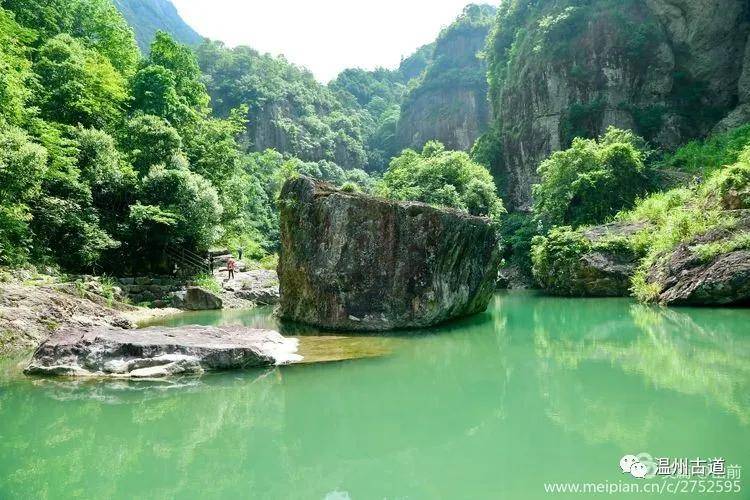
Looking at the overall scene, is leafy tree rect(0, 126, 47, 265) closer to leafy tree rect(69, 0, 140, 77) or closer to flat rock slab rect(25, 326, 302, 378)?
flat rock slab rect(25, 326, 302, 378)

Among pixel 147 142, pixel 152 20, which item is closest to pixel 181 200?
pixel 147 142

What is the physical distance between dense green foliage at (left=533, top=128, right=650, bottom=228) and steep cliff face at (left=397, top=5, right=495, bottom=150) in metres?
33.4

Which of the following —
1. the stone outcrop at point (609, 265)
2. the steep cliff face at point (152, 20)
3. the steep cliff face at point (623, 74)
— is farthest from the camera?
the steep cliff face at point (152, 20)

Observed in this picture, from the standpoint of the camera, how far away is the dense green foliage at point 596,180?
2475 centimetres

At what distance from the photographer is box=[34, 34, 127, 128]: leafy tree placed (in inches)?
709

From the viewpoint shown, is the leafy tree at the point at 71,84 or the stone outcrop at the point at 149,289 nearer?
the stone outcrop at the point at 149,289

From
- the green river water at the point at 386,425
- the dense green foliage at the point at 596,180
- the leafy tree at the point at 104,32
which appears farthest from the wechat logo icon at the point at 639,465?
the leafy tree at the point at 104,32

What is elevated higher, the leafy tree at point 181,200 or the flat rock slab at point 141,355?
the leafy tree at point 181,200

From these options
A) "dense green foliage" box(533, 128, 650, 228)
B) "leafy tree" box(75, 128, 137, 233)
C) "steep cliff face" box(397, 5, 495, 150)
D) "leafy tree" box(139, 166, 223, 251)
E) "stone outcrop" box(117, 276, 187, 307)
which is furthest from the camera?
"steep cliff face" box(397, 5, 495, 150)

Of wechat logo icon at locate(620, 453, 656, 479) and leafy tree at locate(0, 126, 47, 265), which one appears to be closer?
wechat logo icon at locate(620, 453, 656, 479)

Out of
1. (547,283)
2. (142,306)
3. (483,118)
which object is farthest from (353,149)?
(142,306)

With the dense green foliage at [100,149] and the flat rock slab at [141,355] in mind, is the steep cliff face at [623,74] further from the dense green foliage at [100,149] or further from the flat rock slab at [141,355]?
the flat rock slab at [141,355]

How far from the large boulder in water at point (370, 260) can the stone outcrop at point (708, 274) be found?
660 cm

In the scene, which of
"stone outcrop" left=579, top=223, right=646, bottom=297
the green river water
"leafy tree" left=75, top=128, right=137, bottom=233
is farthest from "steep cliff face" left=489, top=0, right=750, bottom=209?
the green river water
